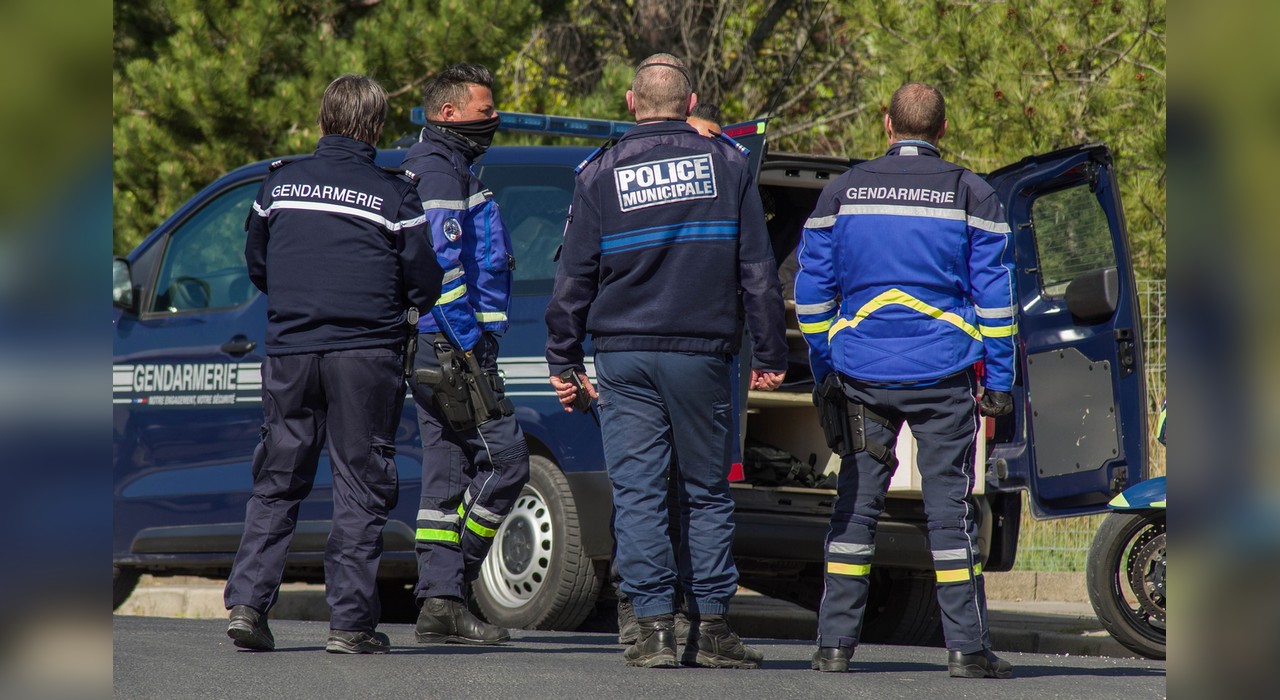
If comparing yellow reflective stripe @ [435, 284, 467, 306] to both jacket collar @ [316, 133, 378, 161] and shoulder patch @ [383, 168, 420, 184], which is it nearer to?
shoulder patch @ [383, 168, 420, 184]

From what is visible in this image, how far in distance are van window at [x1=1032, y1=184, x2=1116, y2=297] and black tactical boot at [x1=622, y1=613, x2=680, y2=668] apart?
2.61 meters

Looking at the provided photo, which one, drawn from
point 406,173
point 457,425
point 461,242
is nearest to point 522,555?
point 457,425

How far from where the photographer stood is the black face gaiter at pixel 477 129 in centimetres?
538

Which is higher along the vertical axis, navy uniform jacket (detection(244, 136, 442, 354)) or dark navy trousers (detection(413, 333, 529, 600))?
navy uniform jacket (detection(244, 136, 442, 354))

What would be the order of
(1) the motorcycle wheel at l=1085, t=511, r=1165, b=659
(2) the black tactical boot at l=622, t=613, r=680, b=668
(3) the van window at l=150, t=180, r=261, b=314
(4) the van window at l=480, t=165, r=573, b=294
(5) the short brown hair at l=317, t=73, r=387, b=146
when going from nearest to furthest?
(2) the black tactical boot at l=622, t=613, r=680, b=668
(5) the short brown hair at l=317, t=73, r=387, b=146
(1) the motorcycle wheel at l=1085, t=511, r=1165, b=659
(4) the van window at l=480, t=165, r=573, b=294
(3) the van window at l=150, t=180, r=261, b=314

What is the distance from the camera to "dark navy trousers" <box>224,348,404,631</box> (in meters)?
4.78

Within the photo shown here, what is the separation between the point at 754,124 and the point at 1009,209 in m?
1.15

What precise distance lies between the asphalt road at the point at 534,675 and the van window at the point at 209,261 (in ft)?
5.85

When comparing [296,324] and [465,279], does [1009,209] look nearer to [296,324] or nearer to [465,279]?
[465,279]

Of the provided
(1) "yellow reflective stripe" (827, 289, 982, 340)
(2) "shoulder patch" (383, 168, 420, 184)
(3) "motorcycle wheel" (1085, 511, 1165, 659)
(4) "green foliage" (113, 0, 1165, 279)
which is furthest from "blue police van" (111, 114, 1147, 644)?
(4) "green foliage" (113, 0, 1165, 279)

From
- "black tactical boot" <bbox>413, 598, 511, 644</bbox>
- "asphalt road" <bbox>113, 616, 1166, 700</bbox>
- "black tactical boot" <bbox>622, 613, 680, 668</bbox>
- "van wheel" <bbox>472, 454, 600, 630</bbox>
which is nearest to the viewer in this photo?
"asphalt road" <bbox>113, 616, 1166, 700</bbox>

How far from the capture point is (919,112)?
4.75m

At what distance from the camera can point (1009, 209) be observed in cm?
620
